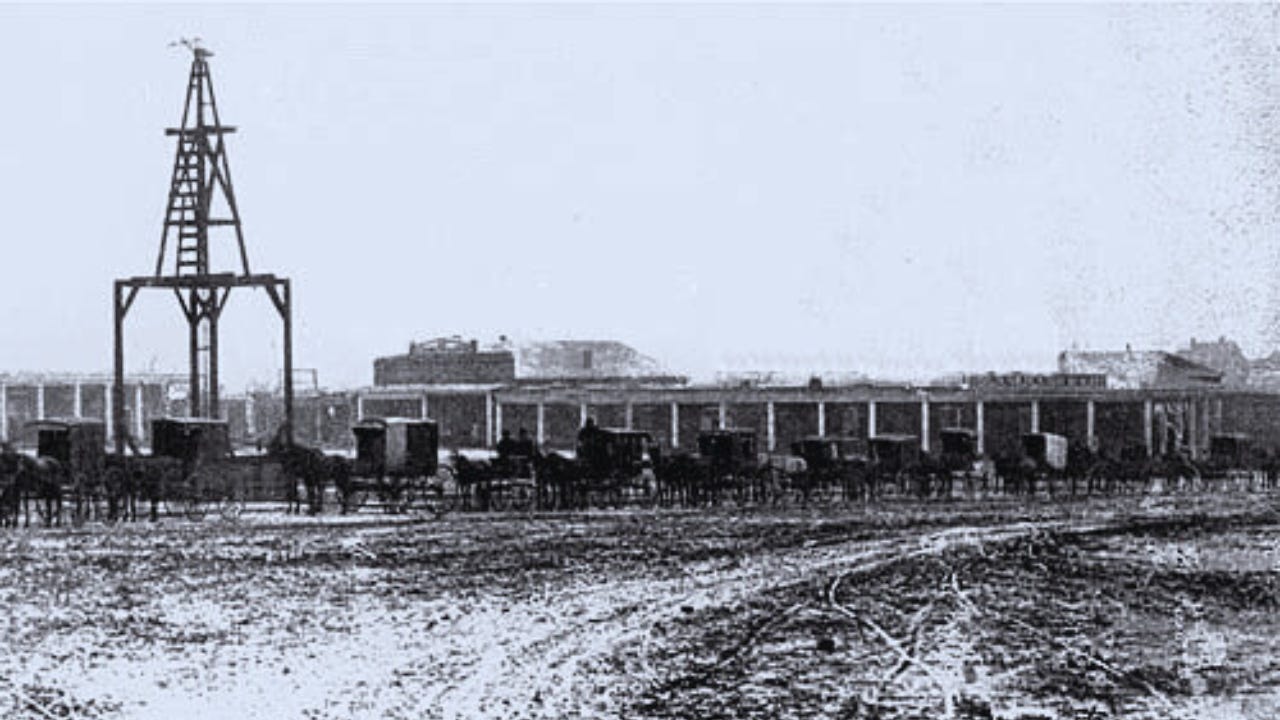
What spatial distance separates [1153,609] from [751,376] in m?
78.9

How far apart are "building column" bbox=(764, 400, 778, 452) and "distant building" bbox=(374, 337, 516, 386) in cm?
2132

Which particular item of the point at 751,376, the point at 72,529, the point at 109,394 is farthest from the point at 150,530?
the point at 109,394

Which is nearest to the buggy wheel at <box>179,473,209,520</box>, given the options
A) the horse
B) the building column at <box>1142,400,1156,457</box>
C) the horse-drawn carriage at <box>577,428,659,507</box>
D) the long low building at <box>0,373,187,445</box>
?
the horse

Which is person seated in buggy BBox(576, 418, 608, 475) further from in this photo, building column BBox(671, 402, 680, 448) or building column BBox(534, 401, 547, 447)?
building column BBox(534, 401, 547, 447)

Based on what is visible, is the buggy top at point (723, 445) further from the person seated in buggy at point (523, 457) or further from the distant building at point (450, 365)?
the distant building at point (450, 365)

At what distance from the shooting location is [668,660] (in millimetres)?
13234

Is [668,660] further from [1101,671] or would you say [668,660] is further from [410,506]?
[410,506]

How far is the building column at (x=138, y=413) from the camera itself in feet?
328

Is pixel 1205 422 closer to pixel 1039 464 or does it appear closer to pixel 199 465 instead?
pixel 1039 464

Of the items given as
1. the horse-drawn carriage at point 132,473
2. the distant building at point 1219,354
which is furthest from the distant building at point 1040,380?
the horse-drawn carriage at point 132,473

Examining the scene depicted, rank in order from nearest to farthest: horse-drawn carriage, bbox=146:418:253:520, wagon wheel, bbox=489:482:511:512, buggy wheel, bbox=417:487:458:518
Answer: horse-drawn carriage, bbox=146:418:253:520 → buggy wheel, bbox=417:487:458:518 → wagon wheel, bbox=489:482:511:512

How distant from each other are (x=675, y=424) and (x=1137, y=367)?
34.0m

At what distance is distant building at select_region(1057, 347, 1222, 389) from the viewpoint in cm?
9094

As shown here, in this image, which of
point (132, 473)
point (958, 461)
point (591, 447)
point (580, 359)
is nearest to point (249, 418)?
point (580, 359)
